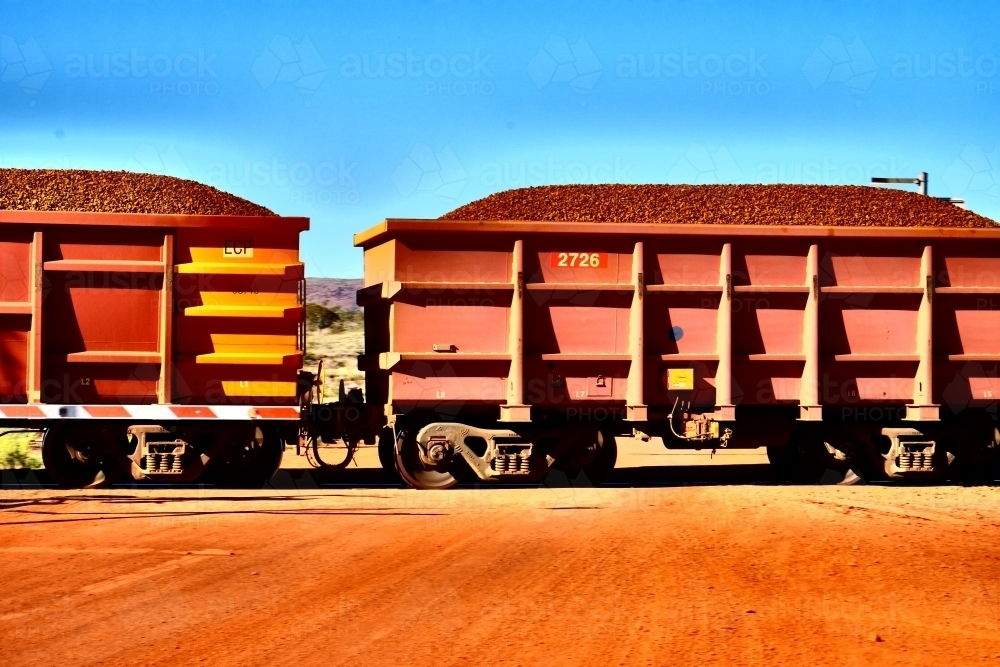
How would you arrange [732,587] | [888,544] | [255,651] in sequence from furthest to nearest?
[888,544] → [732,587] → [255,651]

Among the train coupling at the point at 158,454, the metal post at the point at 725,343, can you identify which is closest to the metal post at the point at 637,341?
→ the metal post at the point at 725,343

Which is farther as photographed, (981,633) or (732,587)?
(732,587)

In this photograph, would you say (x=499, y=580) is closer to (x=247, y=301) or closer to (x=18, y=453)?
(x=247, y=301)

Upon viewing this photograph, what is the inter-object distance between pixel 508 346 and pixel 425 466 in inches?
70.7

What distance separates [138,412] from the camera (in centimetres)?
1278

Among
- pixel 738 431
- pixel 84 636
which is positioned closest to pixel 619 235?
pixel 738 431

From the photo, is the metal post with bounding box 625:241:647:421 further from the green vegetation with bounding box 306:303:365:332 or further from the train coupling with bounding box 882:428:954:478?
the green vegetation with bounding box 306:303:365:332

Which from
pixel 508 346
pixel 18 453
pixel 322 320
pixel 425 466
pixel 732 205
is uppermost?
pixel 732 205

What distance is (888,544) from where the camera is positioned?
9.52 metres

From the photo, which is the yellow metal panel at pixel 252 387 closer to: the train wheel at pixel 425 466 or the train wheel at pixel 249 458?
the train wheel at pixel 249 458

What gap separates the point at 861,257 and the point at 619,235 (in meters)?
3.07

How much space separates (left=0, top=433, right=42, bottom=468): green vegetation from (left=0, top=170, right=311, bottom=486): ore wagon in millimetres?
6891

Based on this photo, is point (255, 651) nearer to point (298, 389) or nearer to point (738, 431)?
point (298, 389)

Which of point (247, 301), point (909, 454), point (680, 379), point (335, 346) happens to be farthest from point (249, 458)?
point (335, 346)
